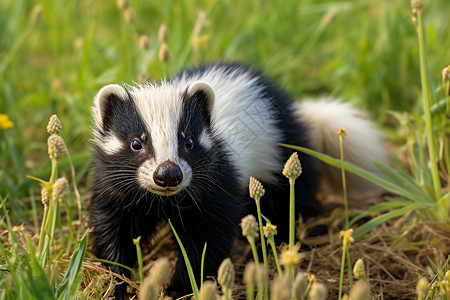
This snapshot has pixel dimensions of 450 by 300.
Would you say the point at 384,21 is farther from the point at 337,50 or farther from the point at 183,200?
the point at 183,200

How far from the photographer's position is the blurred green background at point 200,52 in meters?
4.83

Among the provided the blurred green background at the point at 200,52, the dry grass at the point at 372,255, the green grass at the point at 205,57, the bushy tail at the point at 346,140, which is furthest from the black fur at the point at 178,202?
the bushy tail at the point at 346,140

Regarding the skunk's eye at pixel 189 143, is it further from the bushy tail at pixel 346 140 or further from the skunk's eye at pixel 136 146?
the bushy tail at pixel 346 140

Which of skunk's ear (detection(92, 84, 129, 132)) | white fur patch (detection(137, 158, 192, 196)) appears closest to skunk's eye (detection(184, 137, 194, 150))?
white fur patch (detection(137, 158, 192, 196))

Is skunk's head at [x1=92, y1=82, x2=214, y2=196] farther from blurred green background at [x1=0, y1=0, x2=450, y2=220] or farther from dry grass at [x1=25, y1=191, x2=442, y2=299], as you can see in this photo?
blurred green background at [x1=0, y1=0, x2=450, y2=220]

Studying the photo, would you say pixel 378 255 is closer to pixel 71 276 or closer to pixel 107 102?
pixel 107 102

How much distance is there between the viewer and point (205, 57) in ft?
17.0

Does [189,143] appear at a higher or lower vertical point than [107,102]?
lower

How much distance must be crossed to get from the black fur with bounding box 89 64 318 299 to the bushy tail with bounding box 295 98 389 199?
3.80 ft

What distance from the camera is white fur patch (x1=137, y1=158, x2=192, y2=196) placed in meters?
2.90

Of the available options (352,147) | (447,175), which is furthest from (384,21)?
(447,175)

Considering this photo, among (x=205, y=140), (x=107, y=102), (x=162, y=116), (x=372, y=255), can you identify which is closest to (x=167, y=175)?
(x=162, y=116)

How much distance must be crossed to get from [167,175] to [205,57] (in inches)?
100.0

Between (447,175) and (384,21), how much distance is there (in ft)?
6.57
